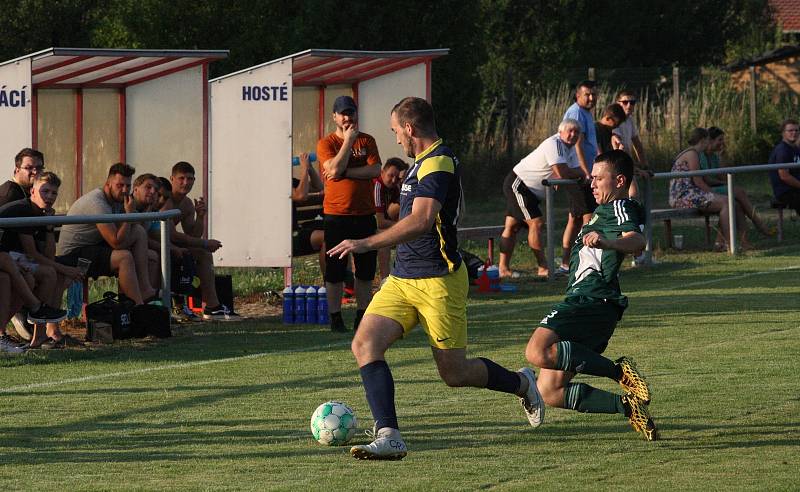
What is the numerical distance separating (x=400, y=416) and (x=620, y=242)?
5.90 ft

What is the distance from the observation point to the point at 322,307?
1364 centimetres

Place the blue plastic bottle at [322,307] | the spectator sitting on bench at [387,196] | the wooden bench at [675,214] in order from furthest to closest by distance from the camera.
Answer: the wooden bench at [675,214]
the spectator sitting on bench at [387,196]
the blue plastic bottle at [322,307]

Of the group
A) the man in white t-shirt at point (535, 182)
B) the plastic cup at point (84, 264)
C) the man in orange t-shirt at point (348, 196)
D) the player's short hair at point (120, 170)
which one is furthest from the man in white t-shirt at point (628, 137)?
the plastic cup at point (84, 264)

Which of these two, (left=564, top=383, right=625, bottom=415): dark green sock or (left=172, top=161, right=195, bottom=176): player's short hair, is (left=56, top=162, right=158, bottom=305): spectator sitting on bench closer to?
(left=172, top=161, right=195, bottom=176): player's short hair

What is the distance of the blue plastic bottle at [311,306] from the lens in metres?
13.6

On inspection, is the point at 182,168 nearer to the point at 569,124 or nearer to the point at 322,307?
the point at 322,307

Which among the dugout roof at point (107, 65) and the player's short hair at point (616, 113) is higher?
the dugout roof at point (107, 65)

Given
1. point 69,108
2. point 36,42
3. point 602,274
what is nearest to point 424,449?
point 602,274

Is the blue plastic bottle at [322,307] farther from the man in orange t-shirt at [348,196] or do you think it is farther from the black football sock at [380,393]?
the black football sock at [380,393]

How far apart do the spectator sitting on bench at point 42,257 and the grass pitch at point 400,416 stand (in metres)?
0.41

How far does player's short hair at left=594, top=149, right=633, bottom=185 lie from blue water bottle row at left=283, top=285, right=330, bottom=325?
5.82 meters

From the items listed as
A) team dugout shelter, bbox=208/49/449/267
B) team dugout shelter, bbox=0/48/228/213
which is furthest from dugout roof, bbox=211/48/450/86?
team dugout shelter, bbox=0/48/228/213

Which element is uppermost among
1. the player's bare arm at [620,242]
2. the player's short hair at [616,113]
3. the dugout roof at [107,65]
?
the dugout roof at [107,65]

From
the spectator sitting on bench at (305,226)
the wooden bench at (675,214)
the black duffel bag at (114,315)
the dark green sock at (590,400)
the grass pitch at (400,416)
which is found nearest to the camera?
the grass pitch at (400,416)
